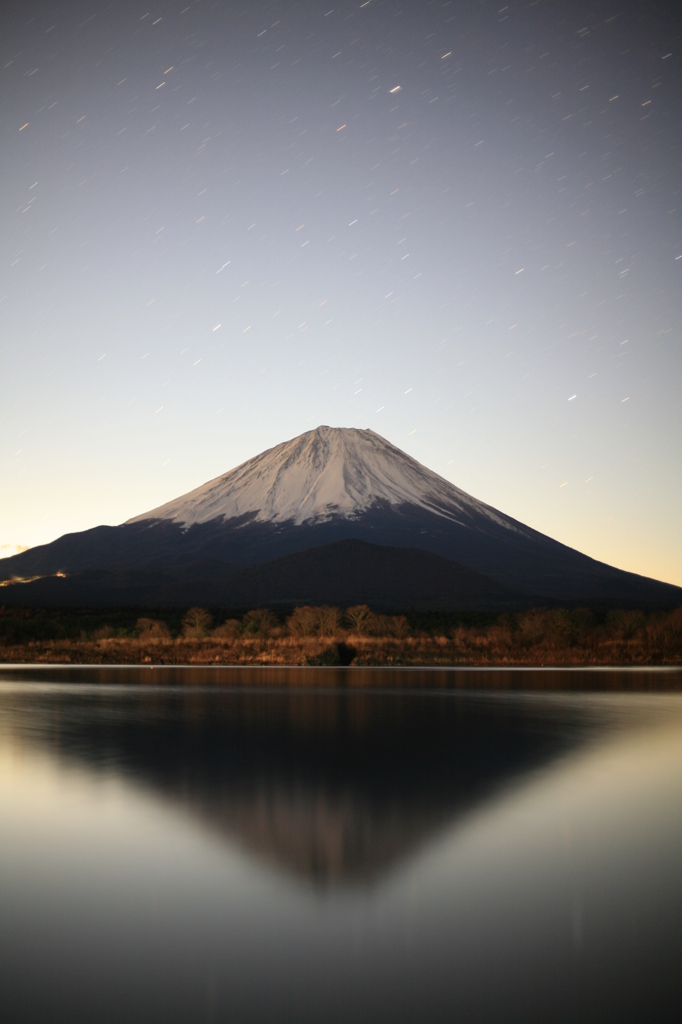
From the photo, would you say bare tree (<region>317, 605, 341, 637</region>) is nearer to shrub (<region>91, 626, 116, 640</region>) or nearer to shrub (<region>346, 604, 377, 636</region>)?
shrub (<region>346, 604, 377, 636</region>)

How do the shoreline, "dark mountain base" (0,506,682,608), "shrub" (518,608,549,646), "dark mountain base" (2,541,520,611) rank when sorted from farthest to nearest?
1. "dark mountain base" (0,506,682,608)
2. "dark mountain base" (2,541,520,611)
3. "shrub" (518,608,549,646)
4. the shoreline

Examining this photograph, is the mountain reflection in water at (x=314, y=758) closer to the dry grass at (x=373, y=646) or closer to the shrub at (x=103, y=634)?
the dry grass at (x=373, y=646)

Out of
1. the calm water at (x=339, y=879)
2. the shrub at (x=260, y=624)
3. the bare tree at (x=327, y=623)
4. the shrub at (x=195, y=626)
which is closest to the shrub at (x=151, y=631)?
the shrub at (x=195, y=626)

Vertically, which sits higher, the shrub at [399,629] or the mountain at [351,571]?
the mountain at [351,571]

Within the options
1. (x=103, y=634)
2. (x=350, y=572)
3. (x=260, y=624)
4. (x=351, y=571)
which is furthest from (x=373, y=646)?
(x=351, y=571)

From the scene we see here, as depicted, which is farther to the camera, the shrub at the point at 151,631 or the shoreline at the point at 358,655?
the shrub at the point at 151,631

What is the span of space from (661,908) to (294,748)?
8.68 meters

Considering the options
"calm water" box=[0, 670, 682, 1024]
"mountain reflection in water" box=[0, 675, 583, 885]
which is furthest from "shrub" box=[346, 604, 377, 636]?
"calm water" box=[0, 670, 682, 1024]

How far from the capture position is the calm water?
482 cm

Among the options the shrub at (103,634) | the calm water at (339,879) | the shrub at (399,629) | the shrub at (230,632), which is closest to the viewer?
the calm water at (339,879)

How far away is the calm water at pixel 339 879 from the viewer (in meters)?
4.82

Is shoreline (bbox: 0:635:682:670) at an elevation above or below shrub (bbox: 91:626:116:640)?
below

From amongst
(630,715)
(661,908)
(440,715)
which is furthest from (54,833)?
(630,715)

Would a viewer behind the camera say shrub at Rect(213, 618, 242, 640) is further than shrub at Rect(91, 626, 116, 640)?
No
